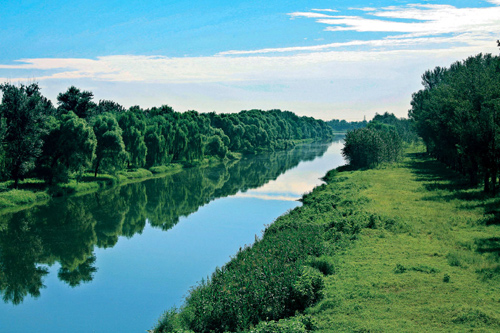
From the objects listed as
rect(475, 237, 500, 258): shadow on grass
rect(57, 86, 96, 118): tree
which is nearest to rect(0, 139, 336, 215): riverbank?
rect(57, 86, 96, 118): tree

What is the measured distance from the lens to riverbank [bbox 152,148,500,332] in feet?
42.2

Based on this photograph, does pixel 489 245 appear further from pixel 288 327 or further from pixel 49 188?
pixel 49 188

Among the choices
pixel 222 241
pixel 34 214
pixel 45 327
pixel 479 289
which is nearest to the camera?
pixel 479 289

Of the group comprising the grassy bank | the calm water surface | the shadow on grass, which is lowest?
the calm water surface

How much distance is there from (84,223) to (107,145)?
20.0 m

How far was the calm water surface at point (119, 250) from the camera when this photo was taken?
18.4 metres

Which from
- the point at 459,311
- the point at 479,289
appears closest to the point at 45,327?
the point at 459,311

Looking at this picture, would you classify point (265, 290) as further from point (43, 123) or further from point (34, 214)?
point (43, 123)

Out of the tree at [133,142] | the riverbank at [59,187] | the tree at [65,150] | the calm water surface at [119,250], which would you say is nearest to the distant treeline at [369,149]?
the calm water surface at [119,250]

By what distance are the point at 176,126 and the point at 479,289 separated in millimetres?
62693

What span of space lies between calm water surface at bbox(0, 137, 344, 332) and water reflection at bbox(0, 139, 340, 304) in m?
0.07

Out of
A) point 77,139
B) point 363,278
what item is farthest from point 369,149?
point 363,278

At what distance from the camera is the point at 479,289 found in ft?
47.5

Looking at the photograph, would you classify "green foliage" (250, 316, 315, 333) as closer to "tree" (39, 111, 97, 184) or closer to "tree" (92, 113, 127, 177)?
"tree" (39, 111, 97, 184)
